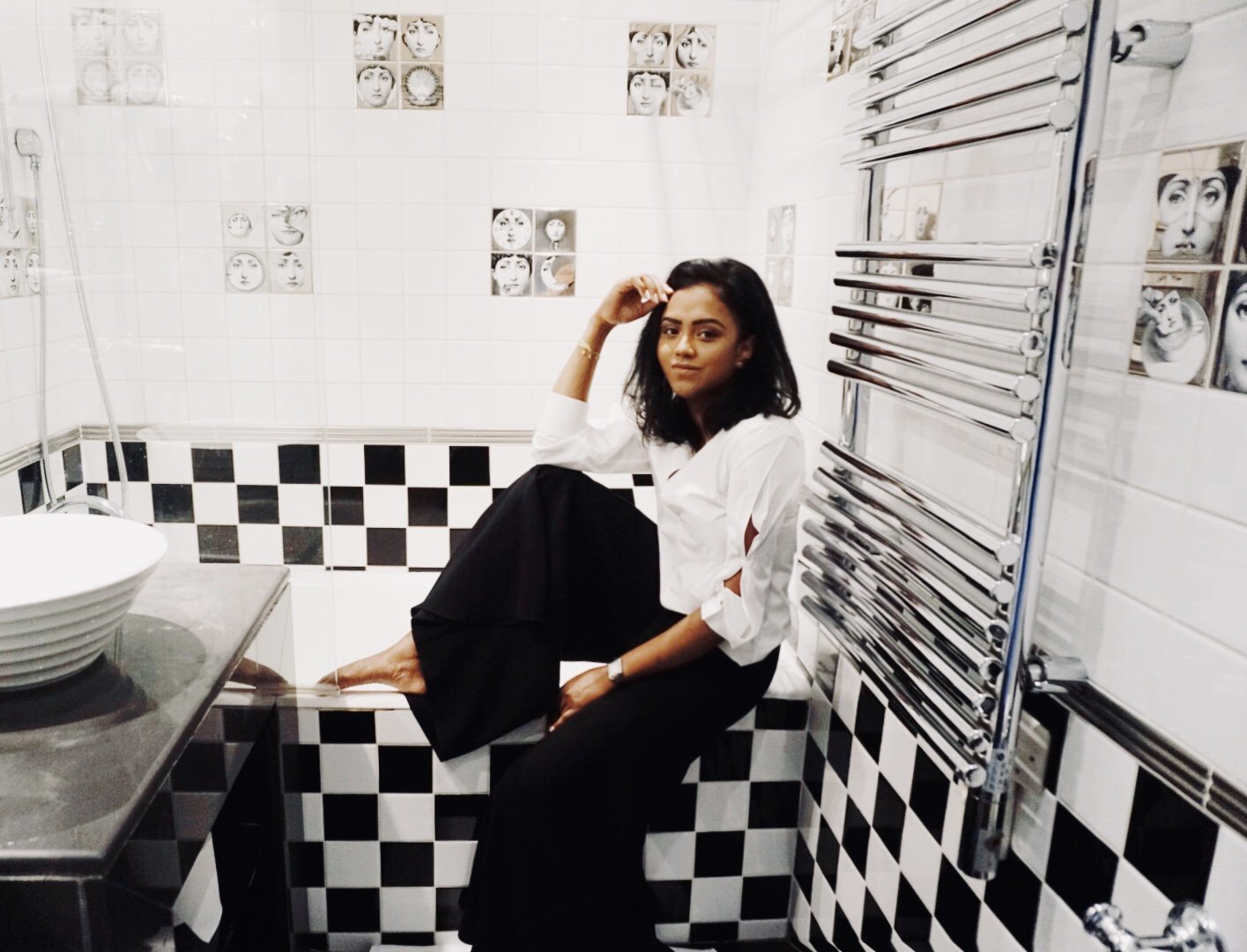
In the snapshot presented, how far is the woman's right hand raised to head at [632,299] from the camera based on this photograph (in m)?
1.72

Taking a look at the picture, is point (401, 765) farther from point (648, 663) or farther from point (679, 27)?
point (679, 27)

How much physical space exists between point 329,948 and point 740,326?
1.38 metres

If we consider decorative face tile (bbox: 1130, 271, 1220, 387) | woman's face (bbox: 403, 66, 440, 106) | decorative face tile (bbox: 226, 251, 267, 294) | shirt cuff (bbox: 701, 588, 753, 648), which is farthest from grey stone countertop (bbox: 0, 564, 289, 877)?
woman's face (bbox: 403, 66, 440, 106)

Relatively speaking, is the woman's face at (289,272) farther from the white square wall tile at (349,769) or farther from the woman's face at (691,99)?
the woman's face at (691,99)

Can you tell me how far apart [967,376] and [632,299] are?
2.96ft

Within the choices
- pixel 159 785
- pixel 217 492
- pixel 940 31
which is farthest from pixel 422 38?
pixel 159 785

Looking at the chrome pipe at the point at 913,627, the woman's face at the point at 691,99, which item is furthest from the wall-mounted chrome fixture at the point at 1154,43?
the woman's face at the point at 691,99

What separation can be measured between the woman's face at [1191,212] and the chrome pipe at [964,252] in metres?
0.10

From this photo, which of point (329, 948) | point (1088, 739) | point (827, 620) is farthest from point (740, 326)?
point (329, 948)

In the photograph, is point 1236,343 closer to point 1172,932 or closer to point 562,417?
point 1172,932

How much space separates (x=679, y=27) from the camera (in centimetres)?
223

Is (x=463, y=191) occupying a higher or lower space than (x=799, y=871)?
higher

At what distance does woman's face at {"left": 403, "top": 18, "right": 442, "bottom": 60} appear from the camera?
85.1 inches

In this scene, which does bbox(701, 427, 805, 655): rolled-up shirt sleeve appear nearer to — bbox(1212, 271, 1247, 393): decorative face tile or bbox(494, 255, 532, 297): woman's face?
bbox(1212, 271, 1247, 393): decorative face tile
